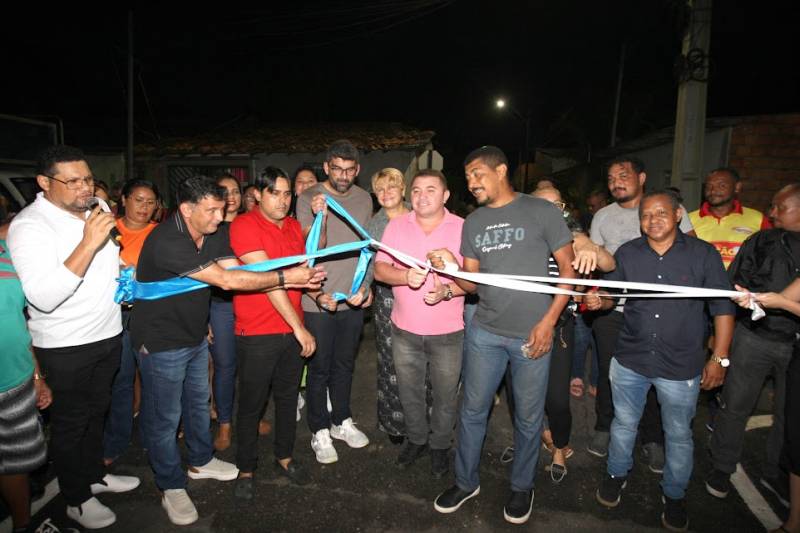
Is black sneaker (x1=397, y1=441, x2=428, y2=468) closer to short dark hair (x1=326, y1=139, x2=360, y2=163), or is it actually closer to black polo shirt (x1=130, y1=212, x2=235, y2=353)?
black polo shirt (x1=130, y1=212, x2=235, y2=353)

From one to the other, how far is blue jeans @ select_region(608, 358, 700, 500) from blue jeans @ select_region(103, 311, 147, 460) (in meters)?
4.11

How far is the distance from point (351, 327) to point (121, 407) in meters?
2.18

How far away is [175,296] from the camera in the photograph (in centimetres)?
315

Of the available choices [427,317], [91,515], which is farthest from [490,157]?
[91,515]

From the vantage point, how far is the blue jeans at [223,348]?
13.4 feet

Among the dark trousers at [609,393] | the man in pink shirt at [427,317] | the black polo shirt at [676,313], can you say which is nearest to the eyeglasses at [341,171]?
the man in pink shirt at [427,317]

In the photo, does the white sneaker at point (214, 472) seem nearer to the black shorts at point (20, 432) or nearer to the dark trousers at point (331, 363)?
the dark trousers at point (331, 363)

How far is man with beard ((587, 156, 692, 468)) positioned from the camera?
13.5 feet

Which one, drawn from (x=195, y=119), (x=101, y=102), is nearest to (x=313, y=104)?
(x=195, y=119)

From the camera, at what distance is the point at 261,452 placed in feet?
13.5

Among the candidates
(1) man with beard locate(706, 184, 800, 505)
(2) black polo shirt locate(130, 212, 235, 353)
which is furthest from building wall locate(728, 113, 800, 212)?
(2) black polo shirt locate(130, 212, 235, 353)

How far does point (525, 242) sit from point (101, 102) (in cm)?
2494

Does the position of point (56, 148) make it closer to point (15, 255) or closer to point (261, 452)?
point (15, 255)

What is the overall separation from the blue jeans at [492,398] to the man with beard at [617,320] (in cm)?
131
